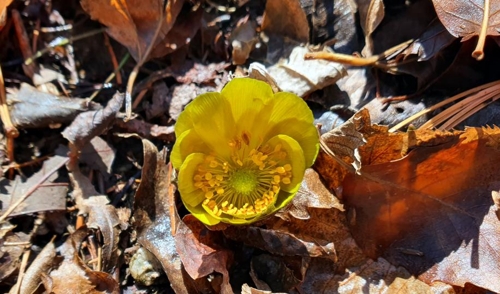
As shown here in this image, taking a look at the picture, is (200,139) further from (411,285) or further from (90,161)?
(411,285)

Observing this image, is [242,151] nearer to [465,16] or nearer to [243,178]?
[243,178]

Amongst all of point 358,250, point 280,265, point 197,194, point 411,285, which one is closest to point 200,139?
point 197,194

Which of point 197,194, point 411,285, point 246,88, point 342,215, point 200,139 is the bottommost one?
point 411,285

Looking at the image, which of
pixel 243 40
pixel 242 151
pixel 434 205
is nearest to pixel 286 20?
Answer: pixel 243 40

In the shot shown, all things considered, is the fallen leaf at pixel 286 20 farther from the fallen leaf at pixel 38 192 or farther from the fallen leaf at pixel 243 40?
the fallen leaf at pixel 38 192

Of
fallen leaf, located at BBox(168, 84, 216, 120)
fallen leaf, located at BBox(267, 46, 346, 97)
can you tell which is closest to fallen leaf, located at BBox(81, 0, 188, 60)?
fallen leaf, located at BBox(168, 84, 216, 120)

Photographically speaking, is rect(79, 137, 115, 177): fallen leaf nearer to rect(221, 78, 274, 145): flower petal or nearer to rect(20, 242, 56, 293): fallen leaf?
rect(20, 242, 56, 293): fallen leaf

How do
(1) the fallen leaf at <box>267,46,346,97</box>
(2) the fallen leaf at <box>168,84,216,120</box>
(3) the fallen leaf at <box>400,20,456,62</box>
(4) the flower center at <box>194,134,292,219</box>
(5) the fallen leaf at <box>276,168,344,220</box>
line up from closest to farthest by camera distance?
(4) the flower center at <box>194,134,292,219</box>, (5) the fallen leaf at <box>276,168,344,220</box>, (3) the fallen leaf at <box>400,20,456,62</box>, (1) the fallen leaf at <box>267,46,346,97</box>, (2) the fallen leaf at <box>168,84,216,120</box>

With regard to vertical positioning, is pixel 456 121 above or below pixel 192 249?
above
